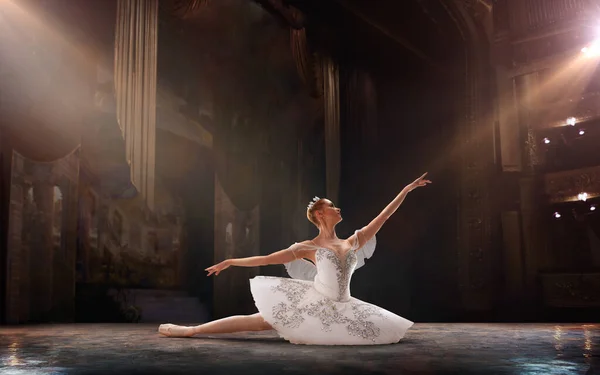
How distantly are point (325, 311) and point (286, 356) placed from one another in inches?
29.0

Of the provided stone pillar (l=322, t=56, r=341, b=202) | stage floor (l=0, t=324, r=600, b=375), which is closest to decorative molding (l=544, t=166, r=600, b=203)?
stone pillar (l=322, t=56, r=341, b=202)

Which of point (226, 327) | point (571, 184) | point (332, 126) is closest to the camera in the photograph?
point (226, 327)

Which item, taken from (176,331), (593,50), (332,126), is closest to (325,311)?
(176,331)

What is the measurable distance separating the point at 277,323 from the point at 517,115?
638cm

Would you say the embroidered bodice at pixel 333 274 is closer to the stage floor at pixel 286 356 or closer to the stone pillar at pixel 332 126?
the stage floor at pixel 286 356

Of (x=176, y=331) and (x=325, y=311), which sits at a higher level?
(x=325, y=311)

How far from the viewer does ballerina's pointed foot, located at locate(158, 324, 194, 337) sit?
3.90m

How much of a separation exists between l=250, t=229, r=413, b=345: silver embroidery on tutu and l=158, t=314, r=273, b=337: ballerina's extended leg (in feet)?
0.33

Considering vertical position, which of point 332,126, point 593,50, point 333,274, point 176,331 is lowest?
point 176,331

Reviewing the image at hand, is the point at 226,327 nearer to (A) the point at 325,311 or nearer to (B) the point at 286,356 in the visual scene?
(A) the point at 325,311

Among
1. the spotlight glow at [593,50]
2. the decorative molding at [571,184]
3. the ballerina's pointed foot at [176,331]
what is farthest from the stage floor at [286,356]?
the spotlight glow at [593,50]

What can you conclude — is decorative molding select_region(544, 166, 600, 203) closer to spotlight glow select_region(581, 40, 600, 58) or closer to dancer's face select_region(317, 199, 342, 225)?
spotlight glow select_region(581, 40, 600, 58)

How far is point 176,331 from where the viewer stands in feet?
13.1

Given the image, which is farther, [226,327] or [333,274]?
[226,327]
